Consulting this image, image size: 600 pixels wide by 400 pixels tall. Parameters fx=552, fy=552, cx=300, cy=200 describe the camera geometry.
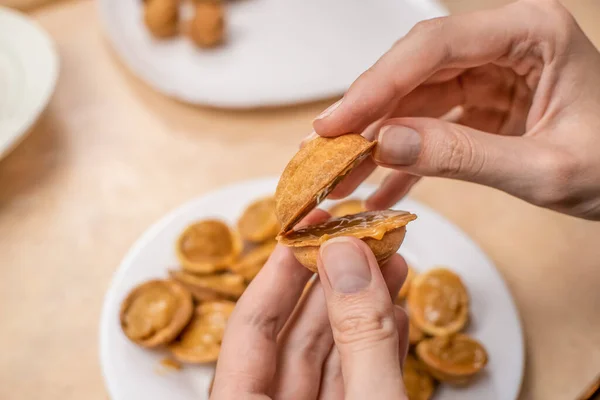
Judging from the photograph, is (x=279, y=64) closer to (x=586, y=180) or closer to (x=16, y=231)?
(x=16, y=231)

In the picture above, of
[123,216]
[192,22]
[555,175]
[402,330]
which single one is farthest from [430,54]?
[192,22]

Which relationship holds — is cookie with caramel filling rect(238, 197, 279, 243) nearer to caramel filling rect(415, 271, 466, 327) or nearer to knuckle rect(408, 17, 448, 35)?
caramel filling rect(415, 271, 466, 327)

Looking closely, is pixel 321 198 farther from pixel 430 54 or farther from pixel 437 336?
pixel 437 336

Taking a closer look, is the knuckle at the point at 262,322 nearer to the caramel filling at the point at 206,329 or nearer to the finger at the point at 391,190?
the caramel filling at the point at 206,329

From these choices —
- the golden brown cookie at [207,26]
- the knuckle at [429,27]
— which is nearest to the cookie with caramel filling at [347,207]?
the knuckle at [429,27]

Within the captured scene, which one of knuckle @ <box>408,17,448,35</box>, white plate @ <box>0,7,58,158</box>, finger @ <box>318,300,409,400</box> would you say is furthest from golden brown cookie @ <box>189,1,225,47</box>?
finger @ <box>318,300,409,400</box>
